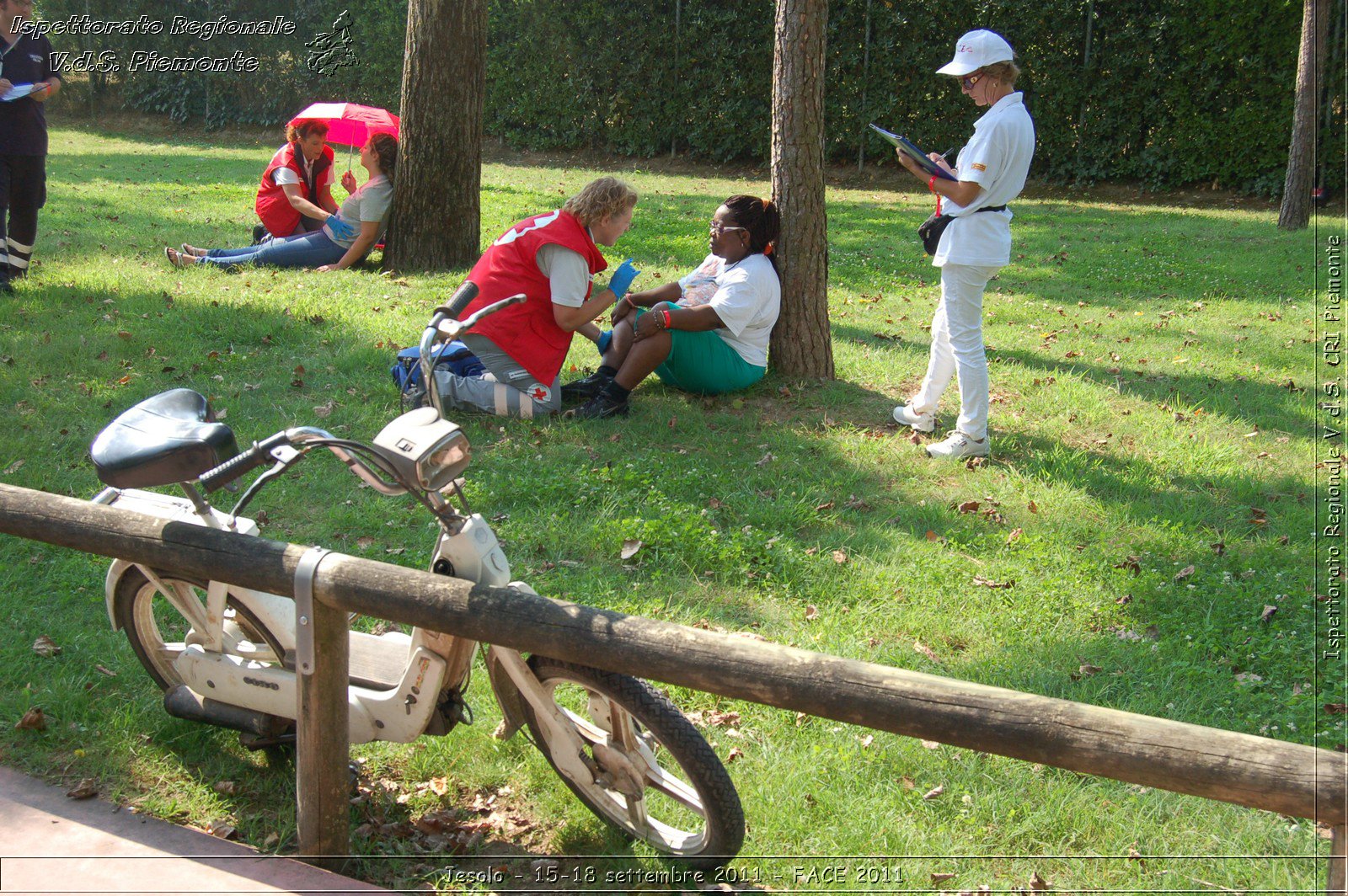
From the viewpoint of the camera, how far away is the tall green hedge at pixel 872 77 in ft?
52.0

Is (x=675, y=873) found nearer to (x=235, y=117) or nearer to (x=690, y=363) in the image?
(x=690, y=363)

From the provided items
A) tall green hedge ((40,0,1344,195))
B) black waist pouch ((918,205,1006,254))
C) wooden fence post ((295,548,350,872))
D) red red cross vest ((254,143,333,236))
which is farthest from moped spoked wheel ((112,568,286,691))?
tall green hedge ((40,0,1344,195))

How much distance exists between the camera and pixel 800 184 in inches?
258

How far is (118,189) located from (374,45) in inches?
393

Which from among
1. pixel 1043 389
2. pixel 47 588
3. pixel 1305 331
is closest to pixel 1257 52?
pixel 1305 331

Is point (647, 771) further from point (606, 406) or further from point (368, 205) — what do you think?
point (368, 205)

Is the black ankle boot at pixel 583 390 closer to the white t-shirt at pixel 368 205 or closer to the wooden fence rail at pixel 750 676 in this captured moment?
the wooden fence rail at pixel 750 676

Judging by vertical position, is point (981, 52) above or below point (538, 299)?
above

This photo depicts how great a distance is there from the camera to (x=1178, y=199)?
16.7 metres

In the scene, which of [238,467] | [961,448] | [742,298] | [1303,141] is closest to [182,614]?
[238,467]

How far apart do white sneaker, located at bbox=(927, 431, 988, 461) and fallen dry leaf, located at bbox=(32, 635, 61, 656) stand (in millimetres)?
4268

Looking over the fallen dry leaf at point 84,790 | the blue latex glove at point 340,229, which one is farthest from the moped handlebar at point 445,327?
the blue latex glove at point 340,229

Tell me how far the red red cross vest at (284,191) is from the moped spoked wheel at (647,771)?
7.78 meters

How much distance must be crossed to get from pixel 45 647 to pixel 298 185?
6527 mm
